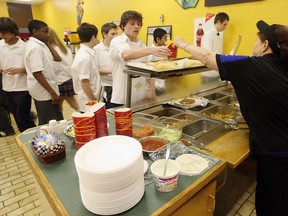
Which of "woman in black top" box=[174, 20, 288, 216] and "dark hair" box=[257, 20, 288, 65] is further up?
"dark hair" box=[257, 20, 288, 65]

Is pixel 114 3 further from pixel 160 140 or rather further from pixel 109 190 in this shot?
pixel 109 190

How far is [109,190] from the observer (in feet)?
2.13

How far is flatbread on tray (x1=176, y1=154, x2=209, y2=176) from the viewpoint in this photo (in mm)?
913

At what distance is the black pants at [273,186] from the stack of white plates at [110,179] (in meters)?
0.69

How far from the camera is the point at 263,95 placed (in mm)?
933

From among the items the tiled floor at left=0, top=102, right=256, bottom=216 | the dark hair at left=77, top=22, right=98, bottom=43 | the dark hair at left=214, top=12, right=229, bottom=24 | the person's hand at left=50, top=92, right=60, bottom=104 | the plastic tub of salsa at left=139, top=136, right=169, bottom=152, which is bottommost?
the tiled floor at left=0, top=102, right=256, bottom=216

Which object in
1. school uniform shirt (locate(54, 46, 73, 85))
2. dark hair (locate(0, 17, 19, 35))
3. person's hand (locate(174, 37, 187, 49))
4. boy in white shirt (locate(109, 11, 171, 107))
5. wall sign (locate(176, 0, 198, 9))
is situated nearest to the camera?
person's hand (locate(174, 37, 187, 49))

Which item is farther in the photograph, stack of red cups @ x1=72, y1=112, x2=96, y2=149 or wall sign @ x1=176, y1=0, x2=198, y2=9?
wall sign @ x1=176, y1=0, x2=198, y2=9

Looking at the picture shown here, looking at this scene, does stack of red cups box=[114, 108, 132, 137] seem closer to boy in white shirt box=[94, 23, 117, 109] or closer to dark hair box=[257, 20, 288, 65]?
dark hair box=[257, 20, 288, 65]

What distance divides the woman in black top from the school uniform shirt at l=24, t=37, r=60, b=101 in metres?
1.71

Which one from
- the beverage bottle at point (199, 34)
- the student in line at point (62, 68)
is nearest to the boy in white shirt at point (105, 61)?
the student in line at point (62, 68)

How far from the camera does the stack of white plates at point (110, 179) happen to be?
2.09ft

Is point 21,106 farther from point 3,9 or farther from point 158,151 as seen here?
point 3,9

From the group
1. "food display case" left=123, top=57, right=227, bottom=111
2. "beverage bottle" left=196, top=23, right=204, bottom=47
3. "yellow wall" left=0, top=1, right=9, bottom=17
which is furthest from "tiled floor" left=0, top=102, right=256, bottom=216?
"yellow wall" left=0, top=1, right=9, bottom=17
